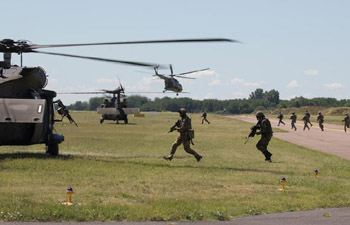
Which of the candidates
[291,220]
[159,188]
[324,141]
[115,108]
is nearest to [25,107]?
[159,188]

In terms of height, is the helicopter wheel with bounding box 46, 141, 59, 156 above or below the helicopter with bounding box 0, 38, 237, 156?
below

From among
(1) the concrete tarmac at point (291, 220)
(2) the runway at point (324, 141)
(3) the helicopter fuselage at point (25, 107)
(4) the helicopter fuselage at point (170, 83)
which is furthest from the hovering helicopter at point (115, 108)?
(1) the concrete tarmac at point (291, 220)

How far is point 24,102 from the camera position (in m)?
18.5

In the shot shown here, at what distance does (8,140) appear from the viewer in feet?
61.3

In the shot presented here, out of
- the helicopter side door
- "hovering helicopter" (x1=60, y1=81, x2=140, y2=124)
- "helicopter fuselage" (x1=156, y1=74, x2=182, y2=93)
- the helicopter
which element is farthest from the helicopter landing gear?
"helicopter fuselage" (x1=156, y1=74, x2=182, y2=93)

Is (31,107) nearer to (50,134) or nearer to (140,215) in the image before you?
(50,134)

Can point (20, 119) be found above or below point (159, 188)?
above

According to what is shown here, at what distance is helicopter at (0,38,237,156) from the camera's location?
17.9m

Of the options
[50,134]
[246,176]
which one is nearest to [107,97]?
[50,134]

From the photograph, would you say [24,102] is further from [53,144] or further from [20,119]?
[53,144]

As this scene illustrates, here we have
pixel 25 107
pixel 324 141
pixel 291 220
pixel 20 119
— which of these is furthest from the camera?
pixel 324 141

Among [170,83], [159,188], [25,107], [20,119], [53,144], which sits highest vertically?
[170,83]

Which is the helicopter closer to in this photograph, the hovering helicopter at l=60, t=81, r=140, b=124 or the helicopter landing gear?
the helicopter landing gear

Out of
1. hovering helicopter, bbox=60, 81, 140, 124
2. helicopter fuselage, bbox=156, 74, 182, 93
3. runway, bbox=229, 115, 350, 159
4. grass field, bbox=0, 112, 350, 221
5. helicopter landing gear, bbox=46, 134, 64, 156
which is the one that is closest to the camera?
grass field, bbox=0, 112, 350, 221
